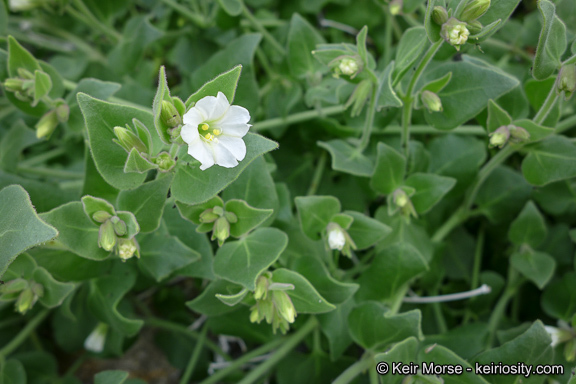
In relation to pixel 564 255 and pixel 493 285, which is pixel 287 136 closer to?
pixel 493 285

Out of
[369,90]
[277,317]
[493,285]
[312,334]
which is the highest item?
[369,90]

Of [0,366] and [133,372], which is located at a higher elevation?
[0,366]

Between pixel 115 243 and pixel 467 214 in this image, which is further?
pixel 467 214

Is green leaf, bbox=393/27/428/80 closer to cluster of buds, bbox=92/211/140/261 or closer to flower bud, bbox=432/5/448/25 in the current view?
flower bud, bbox=432/5/448/25

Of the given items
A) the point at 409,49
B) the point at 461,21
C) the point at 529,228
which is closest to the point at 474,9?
the point at 461,21

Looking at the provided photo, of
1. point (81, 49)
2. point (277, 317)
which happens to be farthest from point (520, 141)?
point (81, 49)

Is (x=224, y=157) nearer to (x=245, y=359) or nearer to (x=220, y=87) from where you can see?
(x=220, y=87)

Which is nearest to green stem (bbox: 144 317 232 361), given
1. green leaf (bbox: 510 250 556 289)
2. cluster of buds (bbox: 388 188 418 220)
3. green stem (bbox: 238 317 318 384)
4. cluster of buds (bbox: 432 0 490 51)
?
green stem (bbox: 238 317 318 384)
